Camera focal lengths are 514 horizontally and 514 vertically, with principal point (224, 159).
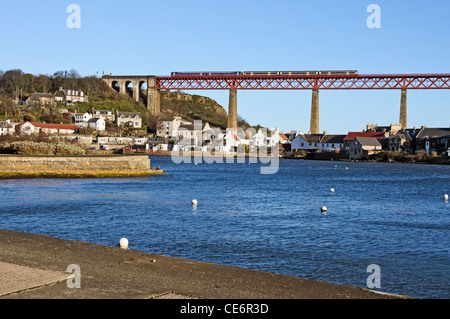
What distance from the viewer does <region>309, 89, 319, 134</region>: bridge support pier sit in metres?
100

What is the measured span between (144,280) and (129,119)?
4298 inches

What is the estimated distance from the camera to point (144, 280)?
7855mm

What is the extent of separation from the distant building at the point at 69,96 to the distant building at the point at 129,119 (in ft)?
45.7

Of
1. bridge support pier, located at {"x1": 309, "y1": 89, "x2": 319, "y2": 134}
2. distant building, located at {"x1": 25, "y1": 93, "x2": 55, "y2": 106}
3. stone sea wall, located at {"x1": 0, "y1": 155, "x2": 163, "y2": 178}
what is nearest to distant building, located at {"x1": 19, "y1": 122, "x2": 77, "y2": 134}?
distant building, located at {"x1": 25, "y1": 93, "x2": 55, "y2": 106}

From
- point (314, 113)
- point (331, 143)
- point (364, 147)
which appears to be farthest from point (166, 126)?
point (364, 147)

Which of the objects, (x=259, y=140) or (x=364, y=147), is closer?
(x=364, y=147)

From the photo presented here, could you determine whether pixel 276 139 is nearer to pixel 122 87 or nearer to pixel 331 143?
pixel 331 143

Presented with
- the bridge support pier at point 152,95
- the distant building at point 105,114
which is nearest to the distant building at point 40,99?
the distant building at point 105,114

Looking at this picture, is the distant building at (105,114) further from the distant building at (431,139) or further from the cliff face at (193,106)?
the distant building at (431,139)

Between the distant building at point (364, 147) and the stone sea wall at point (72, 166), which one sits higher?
the distant building at point (364, 147)

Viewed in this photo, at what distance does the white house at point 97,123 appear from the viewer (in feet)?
350
